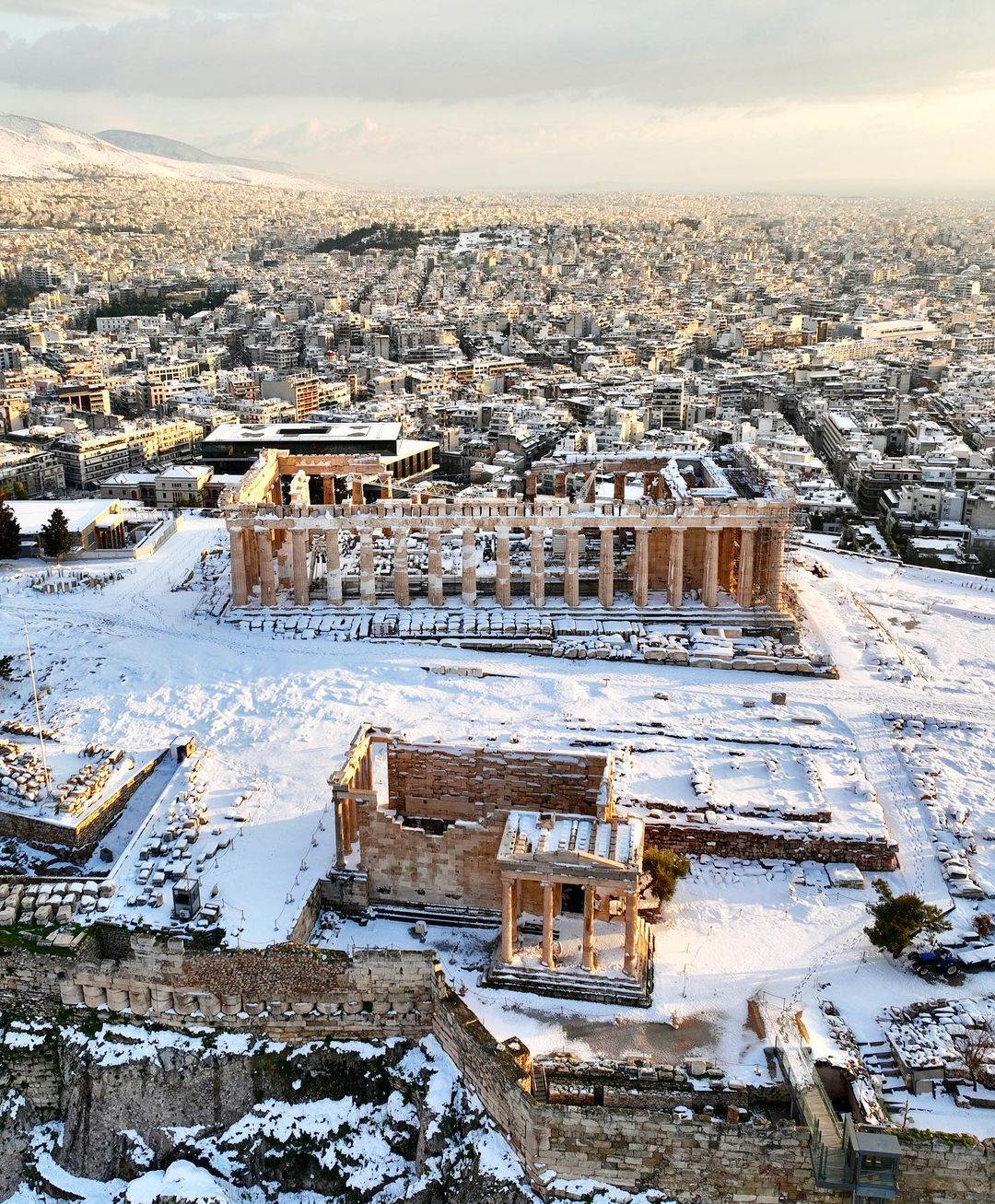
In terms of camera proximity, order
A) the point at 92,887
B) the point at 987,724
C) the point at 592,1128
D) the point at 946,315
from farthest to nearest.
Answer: the point at 946,315 → the point at 987,724 → the point at 92,887 → the point at 592,1128

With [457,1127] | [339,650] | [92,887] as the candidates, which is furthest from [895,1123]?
[339,650]

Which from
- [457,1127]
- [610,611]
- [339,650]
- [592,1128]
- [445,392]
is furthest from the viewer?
[445,392]

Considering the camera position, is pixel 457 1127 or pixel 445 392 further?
pixel 445 392

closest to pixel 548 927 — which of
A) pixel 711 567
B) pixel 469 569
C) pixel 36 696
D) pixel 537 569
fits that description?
pixel 36 696

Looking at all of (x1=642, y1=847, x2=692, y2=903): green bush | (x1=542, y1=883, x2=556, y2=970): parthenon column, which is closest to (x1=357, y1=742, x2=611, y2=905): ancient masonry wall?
(x1=642, y1=847, x2=692, y2=903): green bush

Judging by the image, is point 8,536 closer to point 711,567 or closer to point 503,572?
point 503,572

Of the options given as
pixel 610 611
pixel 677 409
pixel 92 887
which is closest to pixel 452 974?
pixel 92 887

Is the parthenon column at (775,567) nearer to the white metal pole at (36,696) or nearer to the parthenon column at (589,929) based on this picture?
the parthenon column at (589,929)

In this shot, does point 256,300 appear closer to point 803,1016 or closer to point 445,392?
point 445,392
